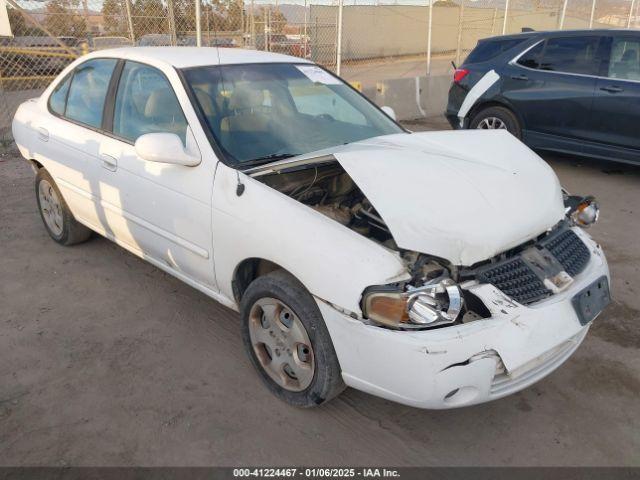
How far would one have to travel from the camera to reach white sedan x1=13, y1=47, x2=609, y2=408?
2.30 m

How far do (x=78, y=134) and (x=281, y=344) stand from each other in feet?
7.84

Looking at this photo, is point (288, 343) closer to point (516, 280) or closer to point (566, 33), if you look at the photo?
point (516, 280)

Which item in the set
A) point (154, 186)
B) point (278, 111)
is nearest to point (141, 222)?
point (154, 186)

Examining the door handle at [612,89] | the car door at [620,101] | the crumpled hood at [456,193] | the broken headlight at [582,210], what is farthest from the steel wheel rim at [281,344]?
the door handle at [612,89]

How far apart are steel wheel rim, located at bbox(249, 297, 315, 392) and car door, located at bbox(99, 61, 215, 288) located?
18.7 inches

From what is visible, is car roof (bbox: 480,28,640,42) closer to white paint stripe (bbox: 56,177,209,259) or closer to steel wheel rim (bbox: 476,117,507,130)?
steel wheel rim (bbox: 476,117,507,130)

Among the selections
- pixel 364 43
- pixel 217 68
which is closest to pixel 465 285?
pixel 217 68

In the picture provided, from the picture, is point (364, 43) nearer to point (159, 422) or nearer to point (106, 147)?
point (106, 147)

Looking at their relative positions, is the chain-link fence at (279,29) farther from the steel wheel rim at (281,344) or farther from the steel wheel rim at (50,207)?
the steel wheel rim at (281,344)

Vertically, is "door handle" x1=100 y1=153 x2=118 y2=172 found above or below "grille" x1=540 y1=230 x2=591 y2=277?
above

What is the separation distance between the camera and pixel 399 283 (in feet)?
7.57

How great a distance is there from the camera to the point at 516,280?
98.0 inches

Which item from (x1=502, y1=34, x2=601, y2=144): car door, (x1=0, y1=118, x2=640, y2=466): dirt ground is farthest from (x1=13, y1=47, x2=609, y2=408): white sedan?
(x1=502, y1=34, x2=601, y2=144): car door

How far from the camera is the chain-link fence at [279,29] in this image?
11.1m
